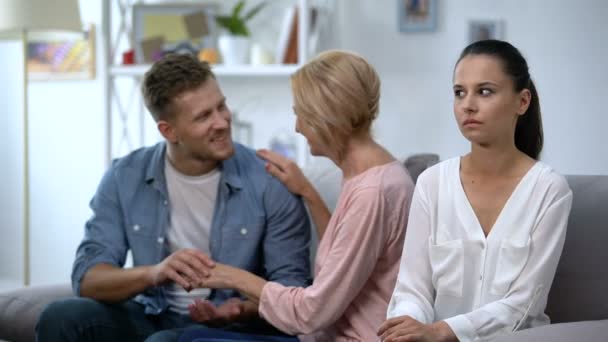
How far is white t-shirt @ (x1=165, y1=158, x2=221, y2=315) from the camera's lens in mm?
2137

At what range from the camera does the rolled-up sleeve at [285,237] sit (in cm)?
204

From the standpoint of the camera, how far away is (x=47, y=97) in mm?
4098

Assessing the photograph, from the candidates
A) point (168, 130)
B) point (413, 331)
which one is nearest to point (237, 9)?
point (168, 130)

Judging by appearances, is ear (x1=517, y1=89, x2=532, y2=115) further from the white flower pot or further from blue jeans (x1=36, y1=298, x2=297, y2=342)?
the white flower pot

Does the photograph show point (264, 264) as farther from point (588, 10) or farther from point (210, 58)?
point (588, 10)

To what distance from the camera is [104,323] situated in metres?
1.97

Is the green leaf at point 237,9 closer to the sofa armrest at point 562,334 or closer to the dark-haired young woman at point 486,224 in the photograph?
the dark-haired young woman at point 486,224

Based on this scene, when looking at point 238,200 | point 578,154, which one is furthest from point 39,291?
point 578,154

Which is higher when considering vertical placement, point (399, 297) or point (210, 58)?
point (210, 58)

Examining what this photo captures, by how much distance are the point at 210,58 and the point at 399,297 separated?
83.4 inches

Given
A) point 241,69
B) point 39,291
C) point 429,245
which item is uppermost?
point 241,69

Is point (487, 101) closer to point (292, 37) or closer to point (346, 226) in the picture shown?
point (346, 226)

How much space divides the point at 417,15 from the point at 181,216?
187 cm

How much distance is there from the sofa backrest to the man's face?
83 cm
